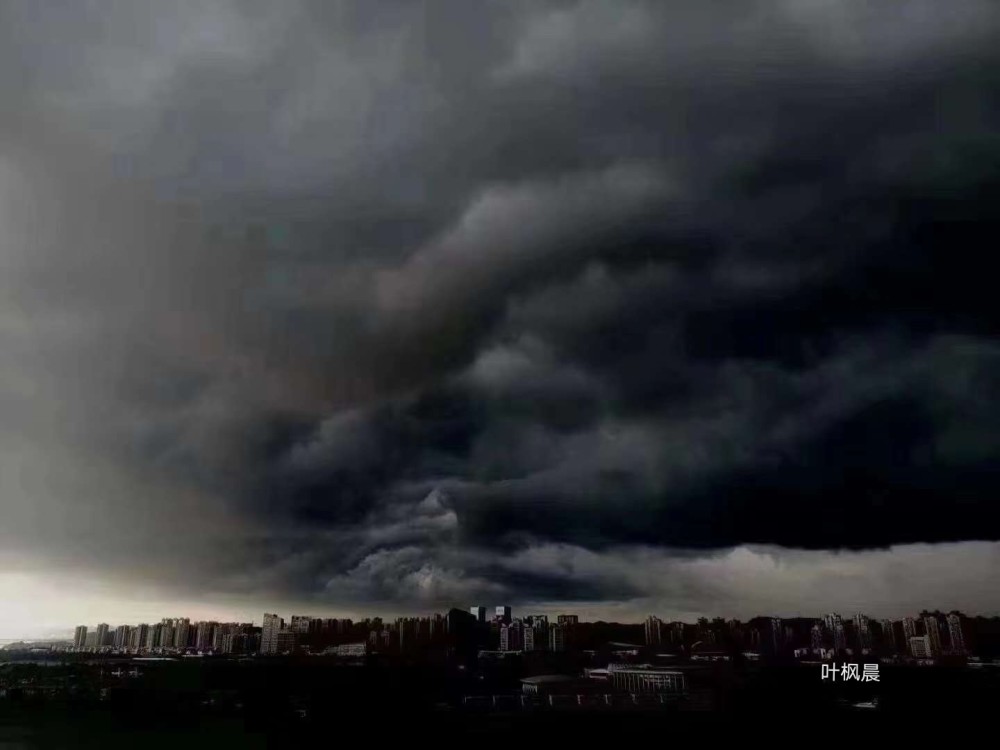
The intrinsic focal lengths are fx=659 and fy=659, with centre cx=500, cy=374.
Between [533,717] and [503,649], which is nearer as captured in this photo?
[533,717]

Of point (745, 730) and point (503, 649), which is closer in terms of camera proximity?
point (745, 730)

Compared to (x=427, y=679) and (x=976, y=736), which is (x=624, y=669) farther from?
(x=976, y=736)

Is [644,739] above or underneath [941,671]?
underneath

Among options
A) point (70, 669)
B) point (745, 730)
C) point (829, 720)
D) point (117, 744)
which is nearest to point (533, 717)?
point (745, 730)

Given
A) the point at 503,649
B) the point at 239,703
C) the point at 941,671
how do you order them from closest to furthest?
the point at 941,671 < the point at 239,703 < the point at 503,649

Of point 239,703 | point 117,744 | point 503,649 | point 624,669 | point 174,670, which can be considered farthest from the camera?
point 174,670

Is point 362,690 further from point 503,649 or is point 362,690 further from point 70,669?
point 70,669

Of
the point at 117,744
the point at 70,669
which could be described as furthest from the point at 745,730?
the point at 70,669

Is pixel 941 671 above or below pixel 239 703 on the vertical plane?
above

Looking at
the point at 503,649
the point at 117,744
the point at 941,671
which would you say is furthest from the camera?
the point at 503,649

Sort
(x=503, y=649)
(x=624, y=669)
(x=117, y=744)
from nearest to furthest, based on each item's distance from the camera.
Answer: (x=117, y=744), (x=624, y=669), (x=503, y=649)
